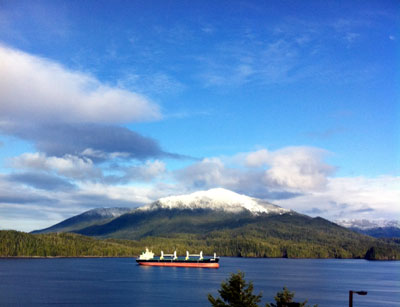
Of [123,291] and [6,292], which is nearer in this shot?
[6,292]

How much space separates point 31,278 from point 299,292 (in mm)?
101832

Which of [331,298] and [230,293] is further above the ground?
[230,293]

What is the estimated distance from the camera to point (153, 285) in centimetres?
17012

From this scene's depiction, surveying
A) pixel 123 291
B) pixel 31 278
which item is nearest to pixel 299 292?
pixel 123 291

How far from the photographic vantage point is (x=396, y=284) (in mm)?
189875

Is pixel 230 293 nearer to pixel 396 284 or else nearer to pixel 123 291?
pixel 123 291

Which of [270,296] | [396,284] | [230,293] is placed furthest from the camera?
[396,284]

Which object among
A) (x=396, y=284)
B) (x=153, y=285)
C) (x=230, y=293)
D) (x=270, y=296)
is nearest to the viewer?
(x=230, y=293)

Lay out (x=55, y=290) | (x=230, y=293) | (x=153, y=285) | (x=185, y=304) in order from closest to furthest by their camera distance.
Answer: (x=230, y=293) → (x=185, y=304) → (x=55, y=290) → (x=153, y=285)

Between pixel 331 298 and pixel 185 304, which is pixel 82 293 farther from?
pixel 331 298

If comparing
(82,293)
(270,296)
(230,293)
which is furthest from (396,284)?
(230,293)

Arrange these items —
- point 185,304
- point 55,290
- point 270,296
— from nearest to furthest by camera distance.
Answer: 1. point 185,304
2. point 270,296
3. point 55,290

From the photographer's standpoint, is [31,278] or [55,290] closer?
[55,290]

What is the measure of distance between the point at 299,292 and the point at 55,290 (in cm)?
7666
